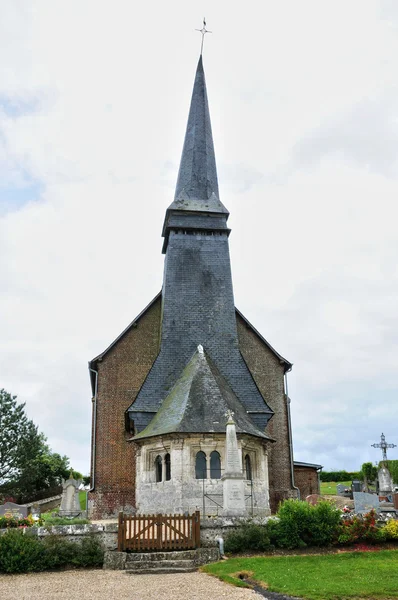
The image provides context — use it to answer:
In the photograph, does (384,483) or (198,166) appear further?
(198,166)

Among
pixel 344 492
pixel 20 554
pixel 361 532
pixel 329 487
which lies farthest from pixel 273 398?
pixel 329 487

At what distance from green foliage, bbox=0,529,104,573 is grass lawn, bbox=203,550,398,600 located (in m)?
2.75

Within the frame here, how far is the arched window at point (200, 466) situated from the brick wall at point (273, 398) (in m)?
5.72

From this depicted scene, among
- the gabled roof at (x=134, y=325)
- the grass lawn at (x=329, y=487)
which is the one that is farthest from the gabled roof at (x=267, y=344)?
the grass lawn at (x=329, y=487)

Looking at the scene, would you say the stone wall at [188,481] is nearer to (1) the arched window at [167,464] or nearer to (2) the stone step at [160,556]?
(1) the arched window at [167,464]

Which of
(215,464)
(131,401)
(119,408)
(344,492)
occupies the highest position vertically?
(131,401)

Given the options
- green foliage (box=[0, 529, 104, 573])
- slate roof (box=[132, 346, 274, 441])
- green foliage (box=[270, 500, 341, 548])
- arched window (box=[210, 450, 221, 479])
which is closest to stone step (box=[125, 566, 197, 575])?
green foliage (box=[0, 529, 104, 573])

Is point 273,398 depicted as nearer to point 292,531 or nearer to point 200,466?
point 200,466

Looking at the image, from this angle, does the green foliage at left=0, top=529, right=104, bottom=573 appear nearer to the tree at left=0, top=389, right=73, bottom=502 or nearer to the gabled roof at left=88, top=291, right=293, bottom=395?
the gabled roof at left=88, top=291, right=293, bottom=395

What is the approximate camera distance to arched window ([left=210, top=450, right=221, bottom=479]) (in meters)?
20.3

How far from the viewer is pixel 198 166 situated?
3133 cm

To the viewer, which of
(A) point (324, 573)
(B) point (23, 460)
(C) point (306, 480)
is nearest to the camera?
(A) point (324, 573)

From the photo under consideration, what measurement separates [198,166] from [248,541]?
22195 millimetres

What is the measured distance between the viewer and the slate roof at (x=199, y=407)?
20.4m
